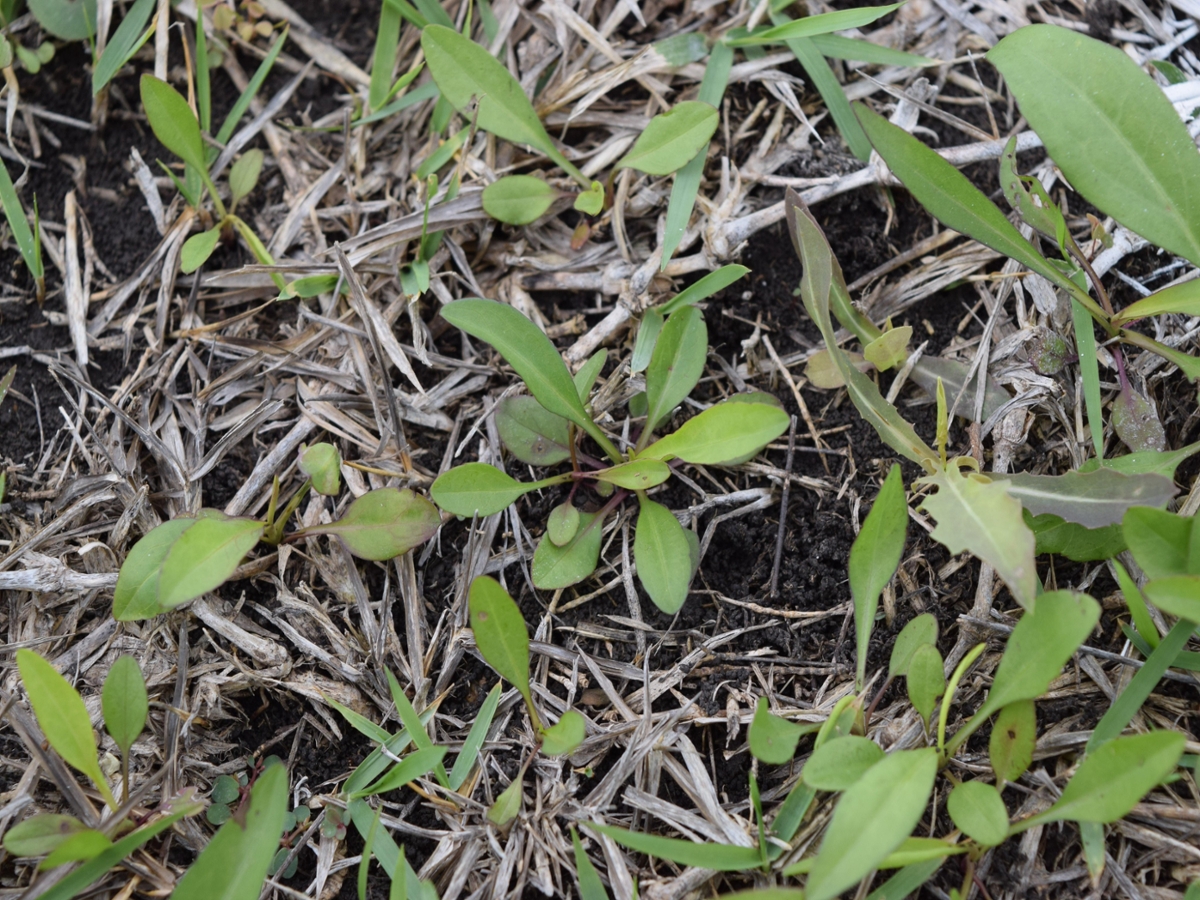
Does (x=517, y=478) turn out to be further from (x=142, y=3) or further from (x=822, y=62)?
(x=142, y=3)

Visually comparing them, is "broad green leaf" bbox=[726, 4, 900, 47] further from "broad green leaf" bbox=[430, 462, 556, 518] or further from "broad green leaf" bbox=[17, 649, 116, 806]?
"broad green leaf" bbox=[17, 649, 116, 806]

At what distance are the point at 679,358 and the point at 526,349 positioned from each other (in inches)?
11.0

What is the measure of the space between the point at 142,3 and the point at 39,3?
8.1 inches

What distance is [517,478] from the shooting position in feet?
5.58

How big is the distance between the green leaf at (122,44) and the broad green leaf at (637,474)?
1391mm

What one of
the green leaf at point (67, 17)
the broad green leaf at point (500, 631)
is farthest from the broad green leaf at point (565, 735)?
the green leaf at point (67, 17)

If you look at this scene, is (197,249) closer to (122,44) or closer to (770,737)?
(122,44)

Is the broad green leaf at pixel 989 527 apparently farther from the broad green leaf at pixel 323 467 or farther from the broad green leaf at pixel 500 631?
the broad green leaf at pixel 323 467

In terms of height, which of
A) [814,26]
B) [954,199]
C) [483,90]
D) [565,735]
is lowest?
[565,735]

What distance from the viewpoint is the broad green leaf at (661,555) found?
57.5 inches

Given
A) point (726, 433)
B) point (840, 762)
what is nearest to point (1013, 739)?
point (840, 762)

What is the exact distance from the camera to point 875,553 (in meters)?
1.44

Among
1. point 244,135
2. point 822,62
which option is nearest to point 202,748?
point 244,135

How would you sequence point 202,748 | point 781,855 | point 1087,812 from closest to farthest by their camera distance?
1. point 1087,812
2. point 781,855
3. point 202,748
